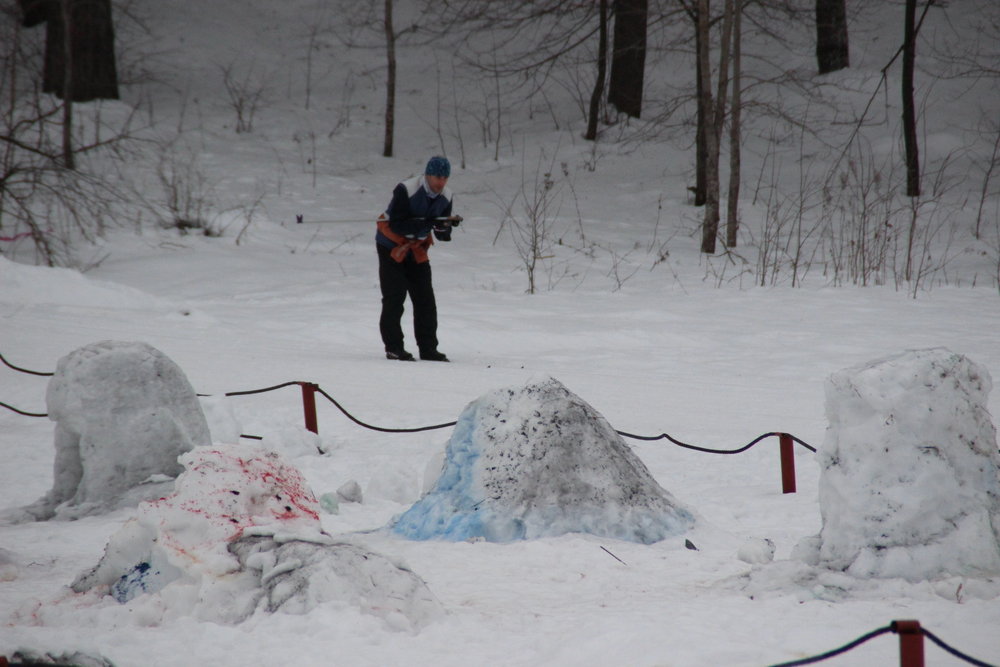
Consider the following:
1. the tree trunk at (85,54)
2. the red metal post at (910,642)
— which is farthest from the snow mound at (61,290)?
the red metal post at (910,642)

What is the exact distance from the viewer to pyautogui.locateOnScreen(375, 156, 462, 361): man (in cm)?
706

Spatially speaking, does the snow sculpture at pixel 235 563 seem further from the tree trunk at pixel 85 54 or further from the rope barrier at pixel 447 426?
the tree trunk at pixel 85 54

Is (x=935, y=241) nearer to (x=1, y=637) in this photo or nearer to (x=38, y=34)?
(x=1, y=637)

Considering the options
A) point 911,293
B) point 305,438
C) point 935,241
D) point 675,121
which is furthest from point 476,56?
point 305,438

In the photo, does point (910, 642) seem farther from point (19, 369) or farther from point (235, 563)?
point (19, 369)

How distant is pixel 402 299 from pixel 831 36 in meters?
13.3

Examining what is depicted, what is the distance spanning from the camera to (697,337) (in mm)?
8195

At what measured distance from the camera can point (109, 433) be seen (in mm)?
4008

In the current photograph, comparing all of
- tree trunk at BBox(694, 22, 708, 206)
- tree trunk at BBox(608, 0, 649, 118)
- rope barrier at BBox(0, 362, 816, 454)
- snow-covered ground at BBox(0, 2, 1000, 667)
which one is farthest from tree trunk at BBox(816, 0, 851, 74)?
rope barrier at BBox(0, 362, 816, 454)

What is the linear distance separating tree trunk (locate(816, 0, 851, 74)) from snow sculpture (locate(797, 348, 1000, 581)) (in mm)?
16156

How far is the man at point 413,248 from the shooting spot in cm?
706

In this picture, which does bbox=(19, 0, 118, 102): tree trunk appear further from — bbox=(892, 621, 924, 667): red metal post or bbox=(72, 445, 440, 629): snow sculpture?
bbox=(892, 621, 924, 667): red metal post

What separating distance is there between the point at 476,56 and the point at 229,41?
565 centimetres


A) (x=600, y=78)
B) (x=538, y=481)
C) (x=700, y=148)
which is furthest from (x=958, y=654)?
(x=600, y=78)
